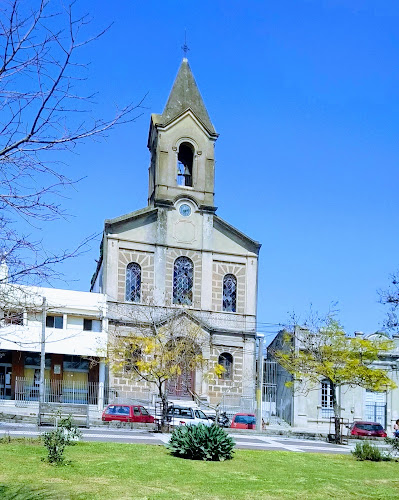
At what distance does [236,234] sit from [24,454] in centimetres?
3100

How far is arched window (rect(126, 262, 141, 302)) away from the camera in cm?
4525

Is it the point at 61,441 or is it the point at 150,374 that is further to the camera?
the point at 150,374

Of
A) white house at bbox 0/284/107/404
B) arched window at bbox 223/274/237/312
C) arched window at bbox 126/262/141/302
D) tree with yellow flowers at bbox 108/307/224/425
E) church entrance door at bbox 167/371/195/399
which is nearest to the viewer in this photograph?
tree with yellow flowers at bbox 108/307/224/425

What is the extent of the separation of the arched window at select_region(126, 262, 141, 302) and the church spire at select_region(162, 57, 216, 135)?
9.41 m

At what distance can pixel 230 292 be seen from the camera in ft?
155

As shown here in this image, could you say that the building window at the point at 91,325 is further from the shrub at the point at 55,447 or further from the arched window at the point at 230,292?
the shrub at the point at 55,447

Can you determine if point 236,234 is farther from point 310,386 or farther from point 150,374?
point 150,374

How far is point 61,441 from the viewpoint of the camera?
1717cm

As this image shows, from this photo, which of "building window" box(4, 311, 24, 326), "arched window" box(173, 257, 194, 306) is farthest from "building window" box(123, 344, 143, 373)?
"building window" box(4, 311, 24, 326)

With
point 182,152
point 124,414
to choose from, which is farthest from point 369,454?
point 182,152

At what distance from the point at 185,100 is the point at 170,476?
1431 inches

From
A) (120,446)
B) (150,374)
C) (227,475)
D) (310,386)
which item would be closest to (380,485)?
(227,475)

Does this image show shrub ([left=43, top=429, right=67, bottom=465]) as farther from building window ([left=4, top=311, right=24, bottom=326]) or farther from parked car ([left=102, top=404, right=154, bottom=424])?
parked car ([left=102, top=404, right=154, bottom=424])

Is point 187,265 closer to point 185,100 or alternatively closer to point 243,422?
point 185,100
